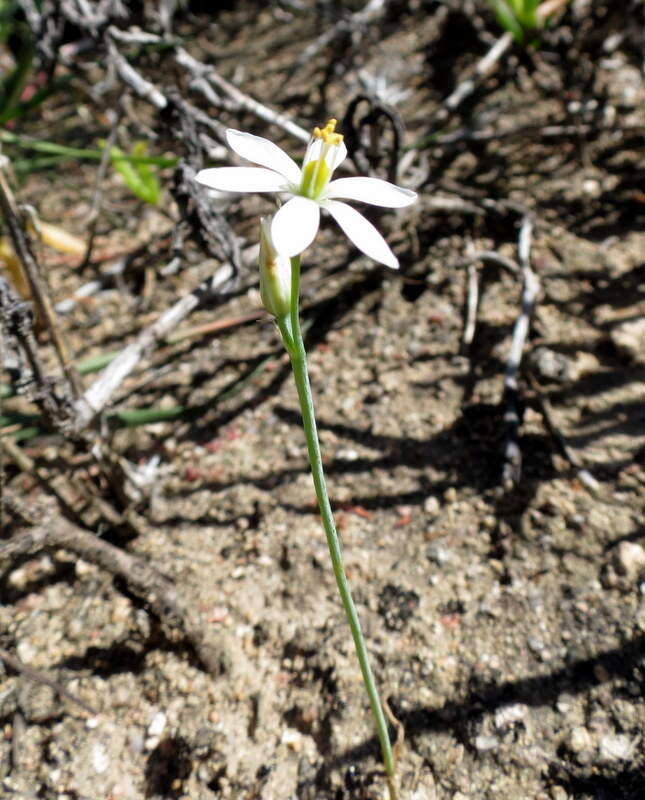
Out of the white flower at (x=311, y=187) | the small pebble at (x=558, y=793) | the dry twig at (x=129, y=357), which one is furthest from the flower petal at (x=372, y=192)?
the small pebble at (x=558, y=793)

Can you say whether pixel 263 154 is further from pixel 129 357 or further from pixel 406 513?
pixel 406 513

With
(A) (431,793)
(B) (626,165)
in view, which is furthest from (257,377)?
(B) (626,165)

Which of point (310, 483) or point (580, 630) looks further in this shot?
point (310, 483)

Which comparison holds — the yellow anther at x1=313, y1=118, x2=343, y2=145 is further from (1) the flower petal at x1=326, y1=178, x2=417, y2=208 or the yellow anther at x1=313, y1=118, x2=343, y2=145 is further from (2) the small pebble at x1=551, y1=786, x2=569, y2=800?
Answer: (2) the small pebble at x1=551, y1=786, x2=569, y2=800

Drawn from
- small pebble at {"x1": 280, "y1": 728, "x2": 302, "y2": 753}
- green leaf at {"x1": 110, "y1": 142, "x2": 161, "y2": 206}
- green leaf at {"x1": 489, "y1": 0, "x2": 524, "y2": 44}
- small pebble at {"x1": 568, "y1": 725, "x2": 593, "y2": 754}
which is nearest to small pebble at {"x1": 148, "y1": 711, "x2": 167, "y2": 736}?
small pebble at {"x1": 280, "y1": 728, "x2": 302, "y2": 753}

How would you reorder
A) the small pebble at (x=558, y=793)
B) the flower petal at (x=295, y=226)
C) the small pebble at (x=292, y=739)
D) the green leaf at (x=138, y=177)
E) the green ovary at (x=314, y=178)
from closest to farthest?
the flower petal at (x=295, y=226)
the green ovary at (x=314, y=178)
the small pebble at (x=558, y=793)
the small pebble at (x=292, y=739)
the green leaf at (x=138, y=177)

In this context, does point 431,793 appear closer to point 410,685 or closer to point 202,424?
point 410,685

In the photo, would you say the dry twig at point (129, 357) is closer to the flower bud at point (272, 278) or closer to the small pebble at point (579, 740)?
the flower bud at point (272, 278)
